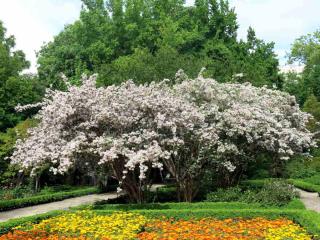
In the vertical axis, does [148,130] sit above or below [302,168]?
above

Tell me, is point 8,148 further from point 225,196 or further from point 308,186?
point 308,186

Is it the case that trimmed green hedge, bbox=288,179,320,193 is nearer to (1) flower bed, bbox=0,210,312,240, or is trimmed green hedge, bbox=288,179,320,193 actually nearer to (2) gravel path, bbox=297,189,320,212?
(2) gravel path, bbox=297,189,320,212

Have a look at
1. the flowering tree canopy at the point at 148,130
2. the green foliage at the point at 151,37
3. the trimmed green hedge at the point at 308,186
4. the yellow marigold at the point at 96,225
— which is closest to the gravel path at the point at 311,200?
the trimmed green hedge at the point at 308,186

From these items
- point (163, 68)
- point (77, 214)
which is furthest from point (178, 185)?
point (163, 68)

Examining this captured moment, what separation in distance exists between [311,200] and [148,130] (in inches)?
330

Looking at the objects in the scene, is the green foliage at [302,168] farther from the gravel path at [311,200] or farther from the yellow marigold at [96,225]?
the yellow marigold at [96,225]

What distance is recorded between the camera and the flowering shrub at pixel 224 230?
1049cm

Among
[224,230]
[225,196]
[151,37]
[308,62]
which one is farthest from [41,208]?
[308,62]

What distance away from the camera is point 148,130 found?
51.5ft

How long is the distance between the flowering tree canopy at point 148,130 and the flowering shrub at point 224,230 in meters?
1.88

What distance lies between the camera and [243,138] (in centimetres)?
1894

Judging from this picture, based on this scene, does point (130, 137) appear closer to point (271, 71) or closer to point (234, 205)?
point (234, 205)

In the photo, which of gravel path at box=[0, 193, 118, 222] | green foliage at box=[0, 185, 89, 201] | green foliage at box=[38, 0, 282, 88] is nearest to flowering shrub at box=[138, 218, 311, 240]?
gravel path at box=[0, 193, 118, 222]

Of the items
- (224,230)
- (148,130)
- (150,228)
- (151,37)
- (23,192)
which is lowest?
(224,230)
